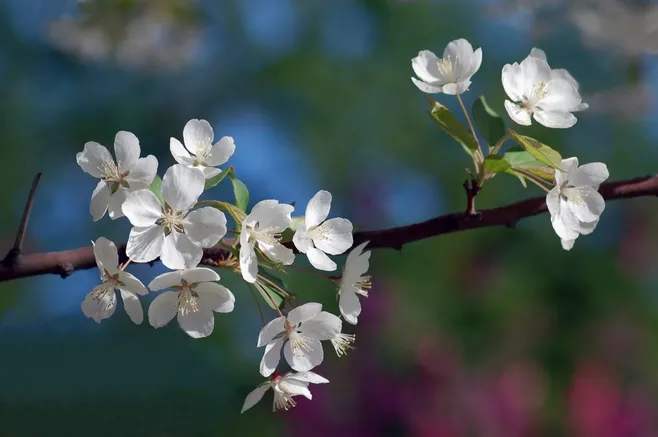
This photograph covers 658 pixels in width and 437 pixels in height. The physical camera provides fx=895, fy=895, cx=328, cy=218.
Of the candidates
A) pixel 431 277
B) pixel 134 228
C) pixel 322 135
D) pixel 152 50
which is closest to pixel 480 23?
pixel 322 135

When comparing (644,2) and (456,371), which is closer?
(644,2)

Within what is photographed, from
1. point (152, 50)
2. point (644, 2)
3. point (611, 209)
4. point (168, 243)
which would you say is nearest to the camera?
point (168, 243)

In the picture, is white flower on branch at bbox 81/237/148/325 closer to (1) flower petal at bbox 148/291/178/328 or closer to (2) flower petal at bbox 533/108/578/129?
(1) flower petal at bbox 148/291/178/328

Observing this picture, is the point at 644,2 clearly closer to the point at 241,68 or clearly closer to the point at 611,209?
the point at 611,209

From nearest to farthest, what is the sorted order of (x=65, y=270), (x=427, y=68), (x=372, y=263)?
(x=65, y=270)
(x=427, y=68)
(x=372, y=263)

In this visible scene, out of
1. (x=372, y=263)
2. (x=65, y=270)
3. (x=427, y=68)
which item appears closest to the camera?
(x=65, y=270)

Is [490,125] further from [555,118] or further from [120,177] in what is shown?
[120,177]

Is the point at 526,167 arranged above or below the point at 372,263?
above

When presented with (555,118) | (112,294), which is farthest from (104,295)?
(555,118)
